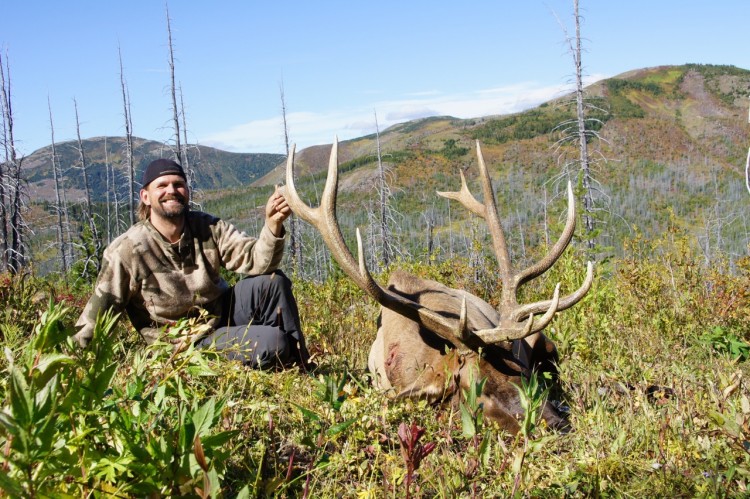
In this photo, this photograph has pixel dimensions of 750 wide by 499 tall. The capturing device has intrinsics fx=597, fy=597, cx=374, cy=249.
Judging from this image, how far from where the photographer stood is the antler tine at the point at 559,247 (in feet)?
16.1

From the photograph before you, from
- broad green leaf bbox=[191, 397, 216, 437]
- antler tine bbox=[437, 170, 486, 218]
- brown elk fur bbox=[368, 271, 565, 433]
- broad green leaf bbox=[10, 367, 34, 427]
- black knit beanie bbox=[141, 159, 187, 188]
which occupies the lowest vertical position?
brown elk fur bbox=[368, 271, 565, 433]

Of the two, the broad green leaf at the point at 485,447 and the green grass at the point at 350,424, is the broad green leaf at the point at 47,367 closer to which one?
the green grass at the point at 350,424

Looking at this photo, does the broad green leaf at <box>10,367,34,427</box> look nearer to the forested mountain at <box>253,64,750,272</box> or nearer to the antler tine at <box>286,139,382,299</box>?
the antler tine at <box>286,139,382,299</box>

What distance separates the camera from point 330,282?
27.7 feet


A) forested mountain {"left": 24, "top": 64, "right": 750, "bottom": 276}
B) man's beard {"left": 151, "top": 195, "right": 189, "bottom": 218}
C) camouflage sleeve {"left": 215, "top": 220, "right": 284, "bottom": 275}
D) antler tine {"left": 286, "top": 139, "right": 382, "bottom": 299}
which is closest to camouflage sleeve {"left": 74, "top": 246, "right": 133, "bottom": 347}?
man's beard {"left": 151, "top": 195, "right": 189, "bottom": 218}

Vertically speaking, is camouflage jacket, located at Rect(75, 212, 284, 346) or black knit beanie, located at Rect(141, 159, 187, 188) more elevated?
black knit beanie, located at Rect(141, 159, 187, 188)

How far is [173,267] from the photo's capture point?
17.0 feet

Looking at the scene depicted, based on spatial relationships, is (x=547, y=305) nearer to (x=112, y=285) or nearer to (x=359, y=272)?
Answer: (x=359, y=272)

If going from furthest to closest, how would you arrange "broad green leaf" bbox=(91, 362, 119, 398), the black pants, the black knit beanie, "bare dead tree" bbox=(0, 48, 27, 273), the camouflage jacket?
"bare dead tree" bbox=(0, 48, 27, 273)
the black knit beanie
the black pants
the camouflage jacket
"broad green leaf" bbox=(91, 362, 119, 398)

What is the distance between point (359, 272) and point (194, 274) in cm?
162

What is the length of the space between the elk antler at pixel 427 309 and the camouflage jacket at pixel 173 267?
584 mm

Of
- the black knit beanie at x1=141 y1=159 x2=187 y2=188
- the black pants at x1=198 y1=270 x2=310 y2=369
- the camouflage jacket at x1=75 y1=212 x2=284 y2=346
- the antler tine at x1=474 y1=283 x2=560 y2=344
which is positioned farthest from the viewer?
the black knit beanie at x1=141 y1=159 x2=187 y2=188

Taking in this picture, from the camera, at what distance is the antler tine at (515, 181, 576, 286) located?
4920 mm

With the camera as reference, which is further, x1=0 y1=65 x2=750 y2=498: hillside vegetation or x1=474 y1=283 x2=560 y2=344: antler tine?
x1=474 y1=283 x2=560 y2=344: antler tine
